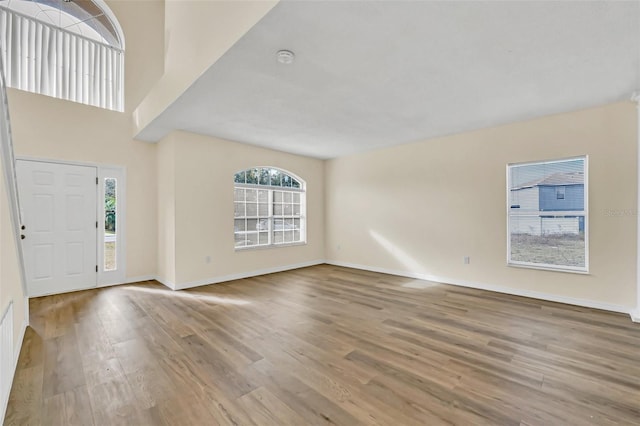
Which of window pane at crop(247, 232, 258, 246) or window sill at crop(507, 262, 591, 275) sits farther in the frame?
window pane at crop(247, 232, 258, 246)

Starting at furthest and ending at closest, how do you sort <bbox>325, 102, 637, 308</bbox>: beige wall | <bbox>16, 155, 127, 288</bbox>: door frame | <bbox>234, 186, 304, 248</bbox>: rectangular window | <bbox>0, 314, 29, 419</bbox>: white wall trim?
<bbox>234, 186, 304, 248</bbox>: rectangular window → <bbox>16, 155, 127, 288</bbox>: door frame → <bbox>325, 102, 637, 308</bbox>: beige wall → <bbox>0, 314, 29, 419</bbox>: white wall trim

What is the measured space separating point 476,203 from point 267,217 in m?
3.85

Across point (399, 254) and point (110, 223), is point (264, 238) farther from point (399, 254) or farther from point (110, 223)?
point (399, 254)

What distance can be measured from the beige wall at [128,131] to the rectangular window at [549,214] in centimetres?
603

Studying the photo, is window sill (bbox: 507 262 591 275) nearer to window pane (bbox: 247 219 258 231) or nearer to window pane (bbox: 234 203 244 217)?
window pane (bbox: 247 219 258 231)

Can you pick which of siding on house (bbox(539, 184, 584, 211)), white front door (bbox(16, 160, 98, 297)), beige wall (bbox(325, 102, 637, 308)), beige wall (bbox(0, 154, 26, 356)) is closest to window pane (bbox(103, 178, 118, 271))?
white front door (bbox(16, 160, 98, 297))

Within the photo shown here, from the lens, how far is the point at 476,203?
4.46 m

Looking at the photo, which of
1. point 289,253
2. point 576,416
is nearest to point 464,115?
point 576,416

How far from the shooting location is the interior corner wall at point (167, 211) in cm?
443

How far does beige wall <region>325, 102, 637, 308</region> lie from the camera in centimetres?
337

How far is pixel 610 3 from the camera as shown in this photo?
1.79m

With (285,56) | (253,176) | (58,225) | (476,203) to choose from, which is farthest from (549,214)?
(58,225)

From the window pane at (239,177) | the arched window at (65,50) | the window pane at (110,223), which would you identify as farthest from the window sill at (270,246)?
the arched window at (65,50)

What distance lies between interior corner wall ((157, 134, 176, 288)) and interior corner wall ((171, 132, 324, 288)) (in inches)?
3.1
